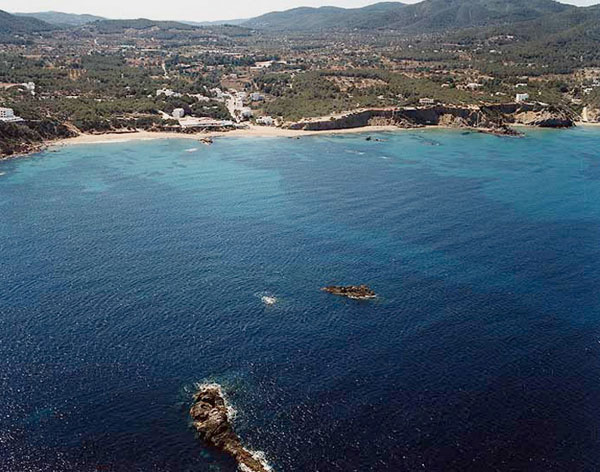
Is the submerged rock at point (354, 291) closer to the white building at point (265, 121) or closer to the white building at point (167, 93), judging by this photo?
the white building at point (265, 121)

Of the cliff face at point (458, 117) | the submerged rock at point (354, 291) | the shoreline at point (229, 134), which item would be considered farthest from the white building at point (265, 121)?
the submerged rock at point (354, 291)

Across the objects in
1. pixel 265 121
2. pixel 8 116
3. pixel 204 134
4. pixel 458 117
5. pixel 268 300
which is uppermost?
pixel 268 300

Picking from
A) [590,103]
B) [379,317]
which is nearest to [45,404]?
[379,317]

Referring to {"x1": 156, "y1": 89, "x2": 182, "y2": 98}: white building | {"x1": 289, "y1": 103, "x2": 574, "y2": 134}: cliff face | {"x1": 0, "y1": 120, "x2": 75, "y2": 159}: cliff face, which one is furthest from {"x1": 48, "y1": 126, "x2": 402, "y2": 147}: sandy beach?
{"x1": 156, "y1": 89, "x2": 182, "y2": 98}: white building

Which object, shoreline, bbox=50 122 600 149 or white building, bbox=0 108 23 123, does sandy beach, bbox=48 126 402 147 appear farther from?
white building, bbox=0 108 23 123

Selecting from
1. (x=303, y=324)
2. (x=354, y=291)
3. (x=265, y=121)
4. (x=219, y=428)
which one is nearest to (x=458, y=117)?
(x=265, y=121)

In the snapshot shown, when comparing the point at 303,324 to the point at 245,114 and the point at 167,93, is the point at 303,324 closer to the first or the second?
the point at 245,114

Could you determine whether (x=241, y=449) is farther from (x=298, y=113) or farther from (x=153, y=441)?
(x=298, y=113)
